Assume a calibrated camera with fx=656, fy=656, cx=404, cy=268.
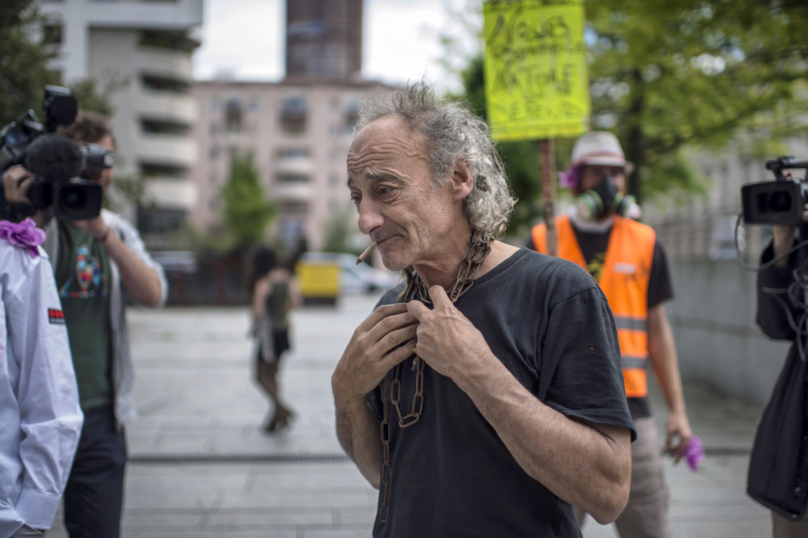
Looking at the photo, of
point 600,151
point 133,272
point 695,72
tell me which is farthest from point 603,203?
point 695,72

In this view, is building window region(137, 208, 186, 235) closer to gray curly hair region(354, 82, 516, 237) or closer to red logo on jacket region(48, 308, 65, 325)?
red logo on jacket region(48, 308, 65, 325)

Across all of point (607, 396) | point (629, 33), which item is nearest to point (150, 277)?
point (607, 396)

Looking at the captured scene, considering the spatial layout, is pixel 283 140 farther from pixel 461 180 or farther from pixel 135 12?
pixel 461 180

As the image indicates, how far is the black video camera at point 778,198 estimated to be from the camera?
2252 mm

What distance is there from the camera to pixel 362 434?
1758mm

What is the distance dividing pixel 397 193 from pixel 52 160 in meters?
1.34

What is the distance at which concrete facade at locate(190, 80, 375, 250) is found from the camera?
65.1 m

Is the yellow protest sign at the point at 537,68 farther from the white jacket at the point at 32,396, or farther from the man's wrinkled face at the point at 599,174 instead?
the white jacket at the point at 32,396

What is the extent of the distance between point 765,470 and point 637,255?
1.03 m

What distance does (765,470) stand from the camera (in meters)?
2.26

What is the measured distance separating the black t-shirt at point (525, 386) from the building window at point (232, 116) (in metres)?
67.4

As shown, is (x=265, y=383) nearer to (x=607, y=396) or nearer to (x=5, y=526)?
(x=5, y=526)

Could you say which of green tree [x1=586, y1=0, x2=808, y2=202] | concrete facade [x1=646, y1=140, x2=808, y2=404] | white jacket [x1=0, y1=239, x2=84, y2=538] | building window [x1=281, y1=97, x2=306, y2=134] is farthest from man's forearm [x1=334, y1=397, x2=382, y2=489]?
building window [x1=281, y1=97, x2=306, y2=134]

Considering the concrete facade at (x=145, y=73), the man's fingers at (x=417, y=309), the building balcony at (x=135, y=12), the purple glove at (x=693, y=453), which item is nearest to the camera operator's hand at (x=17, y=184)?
the man's fingers at (x=417, y=309)
